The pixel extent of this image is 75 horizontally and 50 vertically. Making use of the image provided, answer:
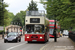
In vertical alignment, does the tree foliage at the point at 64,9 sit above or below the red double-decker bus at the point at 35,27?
above

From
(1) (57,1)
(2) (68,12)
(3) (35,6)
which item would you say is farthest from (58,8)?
(3) (35,6)

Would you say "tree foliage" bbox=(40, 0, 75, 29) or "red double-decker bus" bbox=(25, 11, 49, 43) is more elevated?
"tree foliage" bbox=(40, 0, 75, 29)

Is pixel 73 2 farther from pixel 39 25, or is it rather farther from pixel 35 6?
pixel 35 6

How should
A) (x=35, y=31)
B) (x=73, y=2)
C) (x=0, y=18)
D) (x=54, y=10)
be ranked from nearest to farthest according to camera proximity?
1. (x=73, y=2)
2. (x=54, y=10)
3. (x=35, y=31)
4. (x=0, y=18)

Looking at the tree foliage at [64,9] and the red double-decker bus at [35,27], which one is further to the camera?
the red double-decker bus at [35,27]

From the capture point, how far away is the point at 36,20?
2756 cm

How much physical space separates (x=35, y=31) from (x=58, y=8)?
6.80m

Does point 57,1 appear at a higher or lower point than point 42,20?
higher

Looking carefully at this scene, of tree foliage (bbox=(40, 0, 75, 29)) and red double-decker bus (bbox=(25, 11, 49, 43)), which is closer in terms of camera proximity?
tree foliage (bbox=(40, 0, 75, 29))

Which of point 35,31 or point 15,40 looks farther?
point 15,40

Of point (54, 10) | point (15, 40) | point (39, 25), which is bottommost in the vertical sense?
point (15, 40)

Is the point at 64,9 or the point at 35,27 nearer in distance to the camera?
the point at 64,9

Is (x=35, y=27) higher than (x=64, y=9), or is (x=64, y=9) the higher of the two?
(x=64, y=9)

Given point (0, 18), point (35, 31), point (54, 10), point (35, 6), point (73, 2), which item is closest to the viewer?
point (73, 2)
